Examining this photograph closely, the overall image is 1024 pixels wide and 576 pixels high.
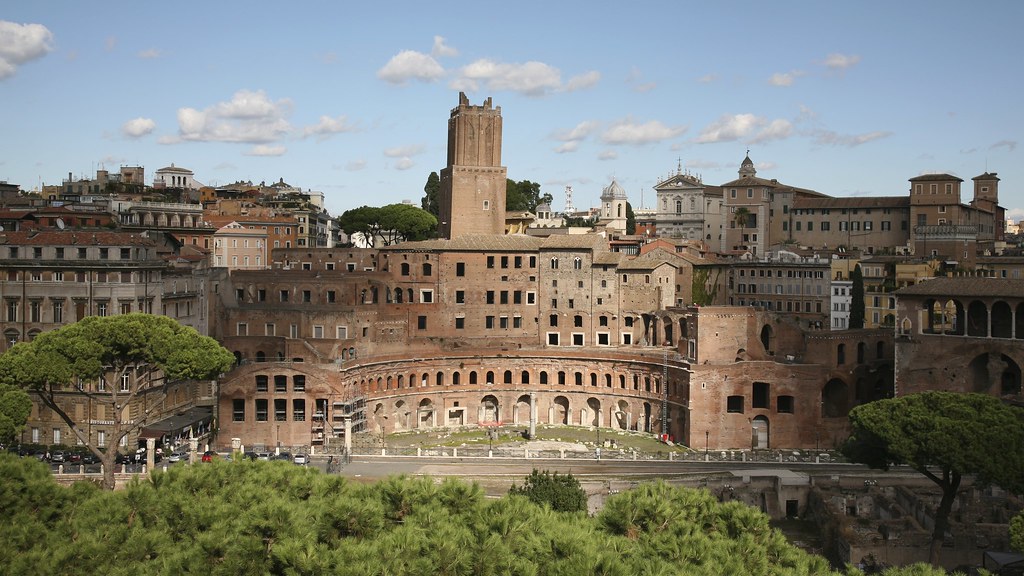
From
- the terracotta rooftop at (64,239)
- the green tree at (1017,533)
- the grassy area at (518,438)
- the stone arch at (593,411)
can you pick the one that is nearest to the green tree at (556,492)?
the grassy area at (518,438)

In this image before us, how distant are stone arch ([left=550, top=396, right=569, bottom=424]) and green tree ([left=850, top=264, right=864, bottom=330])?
20.0 metres

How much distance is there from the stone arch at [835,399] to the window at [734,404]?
189 inches

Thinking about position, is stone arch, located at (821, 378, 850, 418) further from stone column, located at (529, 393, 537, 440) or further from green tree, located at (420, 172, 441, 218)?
green tree, located at (420, 172, 441, 218)

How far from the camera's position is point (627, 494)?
30.6 meters

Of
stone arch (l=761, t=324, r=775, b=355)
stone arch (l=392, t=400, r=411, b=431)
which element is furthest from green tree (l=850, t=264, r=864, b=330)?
stone arch (l=392, t=400, r=411, b=431)

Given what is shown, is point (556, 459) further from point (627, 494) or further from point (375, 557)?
point (375, 557)

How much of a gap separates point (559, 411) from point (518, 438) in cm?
687

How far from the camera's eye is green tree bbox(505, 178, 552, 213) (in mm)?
117125

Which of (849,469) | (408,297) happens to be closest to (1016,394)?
(849,469)

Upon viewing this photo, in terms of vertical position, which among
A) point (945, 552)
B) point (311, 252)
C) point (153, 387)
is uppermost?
point (311, 252)

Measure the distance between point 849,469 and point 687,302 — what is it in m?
24.9

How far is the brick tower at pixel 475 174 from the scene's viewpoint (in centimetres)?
8181

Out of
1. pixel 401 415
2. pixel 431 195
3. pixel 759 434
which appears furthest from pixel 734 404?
pixel 431 195

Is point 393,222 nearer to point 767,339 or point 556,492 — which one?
point 767,339
